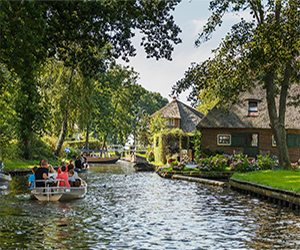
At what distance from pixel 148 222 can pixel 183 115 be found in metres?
63.3

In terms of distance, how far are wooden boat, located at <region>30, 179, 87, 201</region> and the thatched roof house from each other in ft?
77.5

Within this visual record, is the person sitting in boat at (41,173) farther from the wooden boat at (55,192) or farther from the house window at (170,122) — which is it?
the house window at (170,122)

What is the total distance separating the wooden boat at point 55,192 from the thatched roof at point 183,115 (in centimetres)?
5515

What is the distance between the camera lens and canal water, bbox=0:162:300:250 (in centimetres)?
1085

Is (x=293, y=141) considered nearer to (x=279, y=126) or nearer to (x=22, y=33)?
(x=279, y=126)

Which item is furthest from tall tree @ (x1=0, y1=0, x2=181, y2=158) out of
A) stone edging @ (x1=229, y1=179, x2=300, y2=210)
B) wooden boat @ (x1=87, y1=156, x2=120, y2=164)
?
wooden boat @ (x1=87, y1=156, x2=120, y2=164)

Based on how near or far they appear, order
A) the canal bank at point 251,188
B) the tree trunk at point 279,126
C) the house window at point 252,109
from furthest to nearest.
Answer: the house window at point 252,109, the tree trunk at point 279,126, the canal bank at point 251,188

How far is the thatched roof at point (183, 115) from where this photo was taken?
7481 centimetres

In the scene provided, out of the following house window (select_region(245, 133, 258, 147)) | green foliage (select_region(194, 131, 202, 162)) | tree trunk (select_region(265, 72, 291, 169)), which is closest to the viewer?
tree trunk (select_region(265, 72, 291, 169))

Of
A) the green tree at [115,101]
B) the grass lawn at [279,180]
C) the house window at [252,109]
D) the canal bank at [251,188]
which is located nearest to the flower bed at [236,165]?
the canal bank at [251,188]

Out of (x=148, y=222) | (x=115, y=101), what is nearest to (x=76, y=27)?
(x=148, y=222)

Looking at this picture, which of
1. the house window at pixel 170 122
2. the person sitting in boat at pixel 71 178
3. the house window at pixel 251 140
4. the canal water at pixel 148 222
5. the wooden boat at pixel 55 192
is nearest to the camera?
the canal water at pixel 148 222

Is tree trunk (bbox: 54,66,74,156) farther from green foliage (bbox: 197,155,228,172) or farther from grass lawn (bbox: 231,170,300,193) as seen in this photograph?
grass lawn (bbox: 231,170,300,193)

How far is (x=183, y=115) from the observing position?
7675 centimetres
